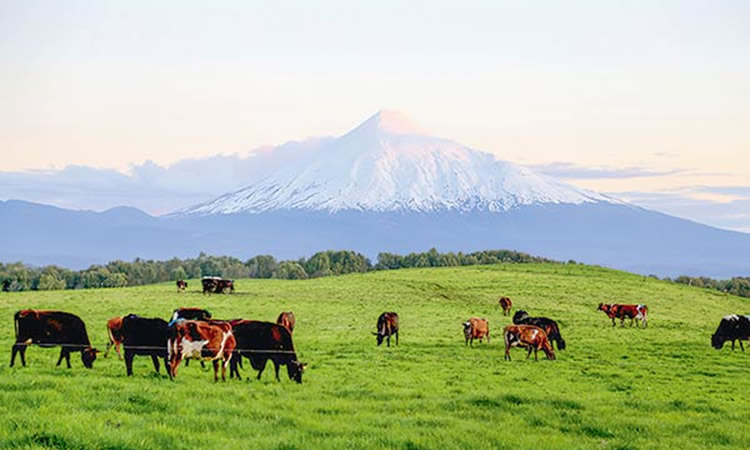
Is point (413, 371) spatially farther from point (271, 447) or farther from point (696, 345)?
point (696, 345)

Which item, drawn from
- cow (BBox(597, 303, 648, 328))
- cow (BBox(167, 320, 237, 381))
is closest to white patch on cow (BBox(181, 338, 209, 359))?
cow (BBox(167, 320, 237, 381))

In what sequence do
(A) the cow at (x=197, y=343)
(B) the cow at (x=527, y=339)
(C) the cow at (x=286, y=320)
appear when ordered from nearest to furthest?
(A) the cow at (x=197, y=343)
(B) the cow at (x=527, y=339)
(C) the cow at (x=286, y=320)

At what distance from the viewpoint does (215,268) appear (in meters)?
115

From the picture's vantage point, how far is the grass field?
11.6 m

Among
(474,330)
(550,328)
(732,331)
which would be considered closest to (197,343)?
(474,330)

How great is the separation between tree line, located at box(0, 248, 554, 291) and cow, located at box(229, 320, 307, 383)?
256ft

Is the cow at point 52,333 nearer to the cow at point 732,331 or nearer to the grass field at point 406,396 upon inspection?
the grass field at point 406,396

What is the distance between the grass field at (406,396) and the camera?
37.9ft

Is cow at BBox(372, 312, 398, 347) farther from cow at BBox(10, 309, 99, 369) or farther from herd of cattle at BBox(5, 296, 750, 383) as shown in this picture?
cow at BBox(10, 309, 99, 369)

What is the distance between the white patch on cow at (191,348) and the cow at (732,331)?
2669 centimetres

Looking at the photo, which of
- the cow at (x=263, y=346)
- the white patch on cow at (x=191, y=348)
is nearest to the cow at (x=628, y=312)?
the cow at (x=263, y=346)

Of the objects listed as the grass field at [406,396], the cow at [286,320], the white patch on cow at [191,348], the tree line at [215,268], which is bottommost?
the grass field at [406,396]

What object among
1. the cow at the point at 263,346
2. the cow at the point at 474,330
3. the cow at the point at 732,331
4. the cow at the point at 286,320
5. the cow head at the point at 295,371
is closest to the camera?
the cow head at the point at 295,371

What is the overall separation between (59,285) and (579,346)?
75967mm
